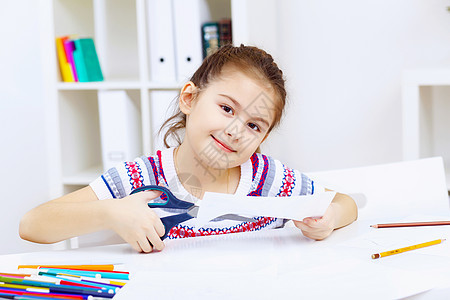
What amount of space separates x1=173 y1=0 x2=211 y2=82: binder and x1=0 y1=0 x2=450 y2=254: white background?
40 centimetres

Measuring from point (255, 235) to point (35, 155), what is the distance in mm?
1159

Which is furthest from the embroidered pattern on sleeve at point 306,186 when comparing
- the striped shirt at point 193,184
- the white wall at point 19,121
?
the white wall at point 19,121

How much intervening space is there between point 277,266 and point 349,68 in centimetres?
142

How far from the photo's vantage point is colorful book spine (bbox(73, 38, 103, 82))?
1811 millimetres

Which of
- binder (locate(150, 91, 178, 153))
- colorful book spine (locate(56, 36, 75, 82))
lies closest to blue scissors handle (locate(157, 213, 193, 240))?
binder (locate(150, 91, 178, 153))

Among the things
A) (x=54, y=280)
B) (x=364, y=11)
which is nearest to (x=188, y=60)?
(x=364, y=11)

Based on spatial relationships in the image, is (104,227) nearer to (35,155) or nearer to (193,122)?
(193,122)

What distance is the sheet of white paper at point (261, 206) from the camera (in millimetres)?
737

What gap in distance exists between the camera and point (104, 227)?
83 centimetres

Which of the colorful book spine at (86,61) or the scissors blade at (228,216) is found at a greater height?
the colorful book spine at (86,61)

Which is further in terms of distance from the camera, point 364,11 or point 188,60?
point 364,11

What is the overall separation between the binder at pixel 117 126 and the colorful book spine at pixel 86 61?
0.25ft

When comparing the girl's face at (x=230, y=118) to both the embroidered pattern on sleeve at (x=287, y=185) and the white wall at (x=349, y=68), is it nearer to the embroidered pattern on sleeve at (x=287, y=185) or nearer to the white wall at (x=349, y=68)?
the embroidered pattern on sleeve at (x=287, y=185)

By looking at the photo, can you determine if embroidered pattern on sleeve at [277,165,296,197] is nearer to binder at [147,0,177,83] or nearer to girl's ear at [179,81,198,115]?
girl's ear at [179,81,198,115]
